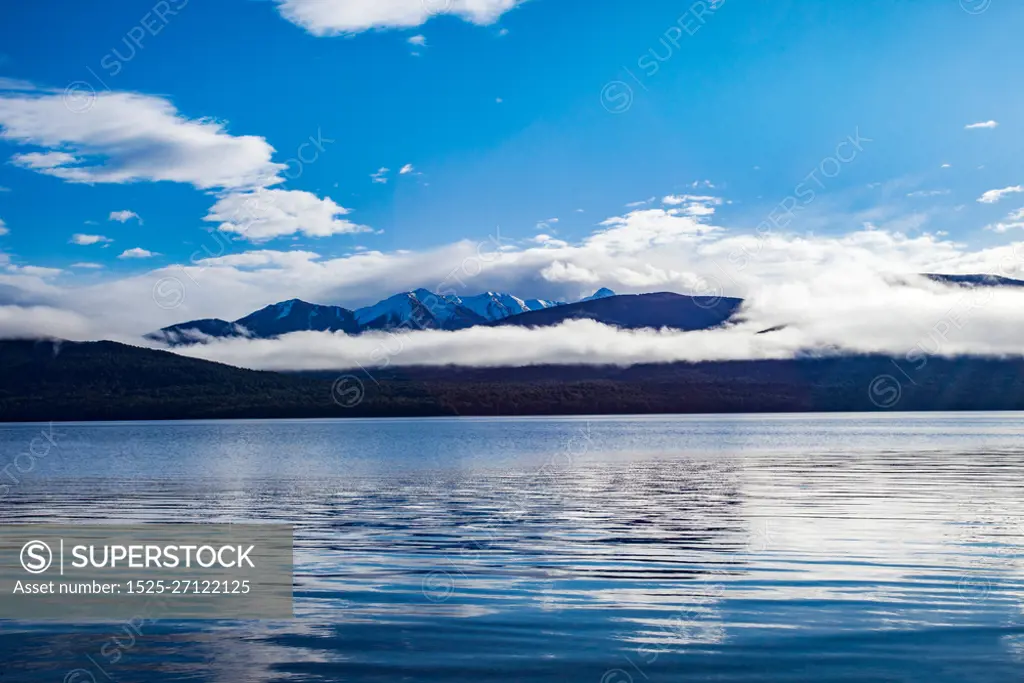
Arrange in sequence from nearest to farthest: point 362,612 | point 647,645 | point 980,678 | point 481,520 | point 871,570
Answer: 1. point 980,678
2. point 647,645
3. point 362,612
4. point 871,570
5. point 481,520

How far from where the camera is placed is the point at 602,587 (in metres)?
25.8

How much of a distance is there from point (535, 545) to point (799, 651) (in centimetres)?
1628

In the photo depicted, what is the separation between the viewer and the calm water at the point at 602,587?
18.1 meters

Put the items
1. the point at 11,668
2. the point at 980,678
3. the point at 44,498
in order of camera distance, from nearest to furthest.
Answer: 1. the point at 980,678
2. the point at 11,668
3. the point at 44,498

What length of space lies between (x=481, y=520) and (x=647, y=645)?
24.1 meters

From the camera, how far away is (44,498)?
5762 centimetres

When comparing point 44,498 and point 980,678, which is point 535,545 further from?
point 44,498

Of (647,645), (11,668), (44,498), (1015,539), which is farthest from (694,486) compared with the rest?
(11,668)

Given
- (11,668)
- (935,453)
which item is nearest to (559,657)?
(11,668)

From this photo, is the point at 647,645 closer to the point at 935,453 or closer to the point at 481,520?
the point at 481,520

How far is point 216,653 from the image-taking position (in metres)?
19.2

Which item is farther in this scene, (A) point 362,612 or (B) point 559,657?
(A) point 362,612

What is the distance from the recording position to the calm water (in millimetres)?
18141

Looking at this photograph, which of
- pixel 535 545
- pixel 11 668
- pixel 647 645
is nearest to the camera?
pixel 11 668
